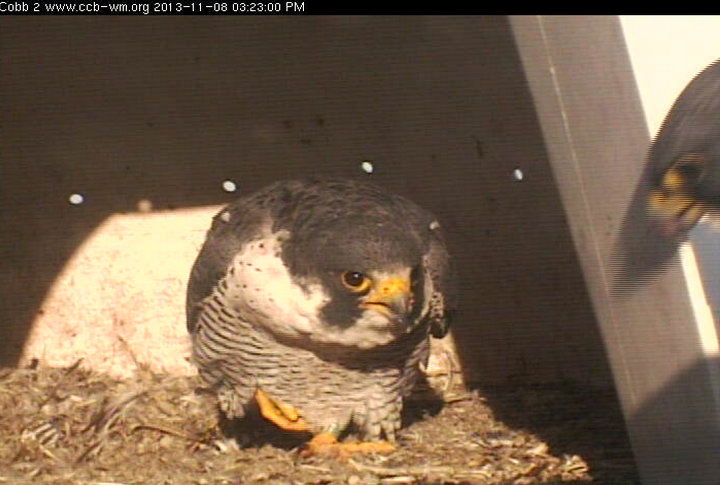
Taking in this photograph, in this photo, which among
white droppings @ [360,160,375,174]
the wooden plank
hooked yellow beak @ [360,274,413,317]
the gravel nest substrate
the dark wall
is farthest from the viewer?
white droppings @ [360,160,375,174]

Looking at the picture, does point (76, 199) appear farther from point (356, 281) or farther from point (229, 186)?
point (356, 281)

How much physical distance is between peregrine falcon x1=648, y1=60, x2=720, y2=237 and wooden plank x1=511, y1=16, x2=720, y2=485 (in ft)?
0.19

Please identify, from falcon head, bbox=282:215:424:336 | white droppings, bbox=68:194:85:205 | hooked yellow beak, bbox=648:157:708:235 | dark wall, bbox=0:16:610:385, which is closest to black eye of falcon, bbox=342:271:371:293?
falcon head, bbox=282:215:424:336

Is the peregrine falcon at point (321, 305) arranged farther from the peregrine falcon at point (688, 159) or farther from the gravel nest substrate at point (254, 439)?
the peregrine falcon at point (688, 159)

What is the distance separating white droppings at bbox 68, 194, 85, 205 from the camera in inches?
171

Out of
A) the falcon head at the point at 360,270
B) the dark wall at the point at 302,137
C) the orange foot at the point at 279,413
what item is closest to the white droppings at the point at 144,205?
the dark wall at the point at 302,137

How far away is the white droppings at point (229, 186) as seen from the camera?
170 inches

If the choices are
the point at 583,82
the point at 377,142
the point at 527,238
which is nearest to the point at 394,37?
the point at 377,142

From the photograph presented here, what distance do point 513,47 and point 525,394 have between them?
1283 mm

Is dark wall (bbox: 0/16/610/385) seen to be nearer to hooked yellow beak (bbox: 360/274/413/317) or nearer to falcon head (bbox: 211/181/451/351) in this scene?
falcon head (bbox: 211/181/451/351)

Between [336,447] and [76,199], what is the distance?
1.53 m

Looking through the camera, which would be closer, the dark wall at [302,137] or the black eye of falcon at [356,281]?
the black eye of falcon at [356,281]

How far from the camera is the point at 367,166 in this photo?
Result: 4.30 metres

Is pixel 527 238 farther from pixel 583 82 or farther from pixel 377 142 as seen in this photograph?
pixel 583 82
